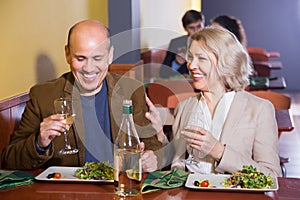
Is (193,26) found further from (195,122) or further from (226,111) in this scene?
(195,122)

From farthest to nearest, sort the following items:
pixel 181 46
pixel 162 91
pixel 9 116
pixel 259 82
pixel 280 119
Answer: pixel 181 46, pixel 259 82, pixel 162 91, pixel 280 119, pixel 9 116

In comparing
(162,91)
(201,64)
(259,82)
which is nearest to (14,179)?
(201,64)

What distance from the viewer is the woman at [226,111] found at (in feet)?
8.49

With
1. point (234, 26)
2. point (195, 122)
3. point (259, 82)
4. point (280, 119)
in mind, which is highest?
point (234, 26)

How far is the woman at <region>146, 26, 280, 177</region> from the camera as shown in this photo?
2588 millimetres

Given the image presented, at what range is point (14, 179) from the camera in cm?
228

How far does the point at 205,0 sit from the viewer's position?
11.9 metres

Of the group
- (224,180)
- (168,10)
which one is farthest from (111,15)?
(168,10)

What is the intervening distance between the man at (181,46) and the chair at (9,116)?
3.55 m

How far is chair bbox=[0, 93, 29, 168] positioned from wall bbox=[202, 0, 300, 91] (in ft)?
30.0

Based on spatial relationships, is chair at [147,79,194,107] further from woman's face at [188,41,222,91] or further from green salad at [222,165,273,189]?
green salad at [222,165,273,189]

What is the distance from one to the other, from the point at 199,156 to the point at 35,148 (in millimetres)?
677

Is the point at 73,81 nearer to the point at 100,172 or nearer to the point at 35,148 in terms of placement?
the point at 35,148

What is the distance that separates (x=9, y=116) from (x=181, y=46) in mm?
4293
